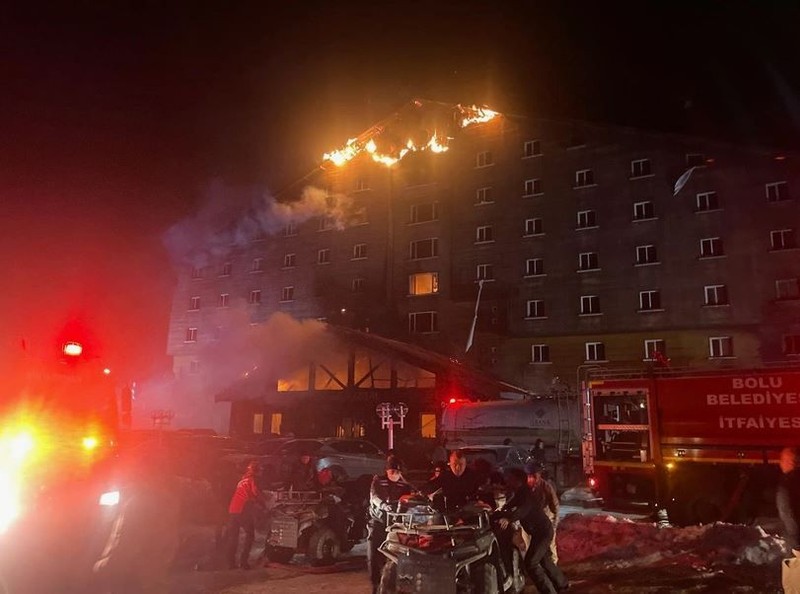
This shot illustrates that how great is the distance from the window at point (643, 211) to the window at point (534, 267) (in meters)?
5.58

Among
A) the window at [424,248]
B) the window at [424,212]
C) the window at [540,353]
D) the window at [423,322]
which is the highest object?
the window at [424,212]

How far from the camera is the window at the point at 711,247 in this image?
2692 centimetres

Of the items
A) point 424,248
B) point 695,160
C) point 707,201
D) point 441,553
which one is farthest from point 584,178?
point 441,553

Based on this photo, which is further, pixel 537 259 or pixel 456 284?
pixel 456 284

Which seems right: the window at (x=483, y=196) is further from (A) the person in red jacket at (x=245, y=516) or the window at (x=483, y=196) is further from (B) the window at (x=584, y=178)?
(A) the person in red jacket at (x=245, y=516)

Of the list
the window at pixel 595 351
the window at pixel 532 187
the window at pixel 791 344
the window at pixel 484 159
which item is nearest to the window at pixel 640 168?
the window at pixel 532 187

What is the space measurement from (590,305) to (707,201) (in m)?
7.85

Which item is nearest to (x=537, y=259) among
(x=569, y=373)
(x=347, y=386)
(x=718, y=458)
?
(x=569, y=373)

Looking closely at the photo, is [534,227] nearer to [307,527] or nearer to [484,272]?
[484,272]

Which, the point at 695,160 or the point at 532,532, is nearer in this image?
the point at 532,532

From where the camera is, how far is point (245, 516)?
28.5 feet

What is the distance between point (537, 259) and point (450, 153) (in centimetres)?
972

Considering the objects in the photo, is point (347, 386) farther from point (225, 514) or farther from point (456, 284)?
point (225, 514)

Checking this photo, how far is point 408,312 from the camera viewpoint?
3534 centimetres
